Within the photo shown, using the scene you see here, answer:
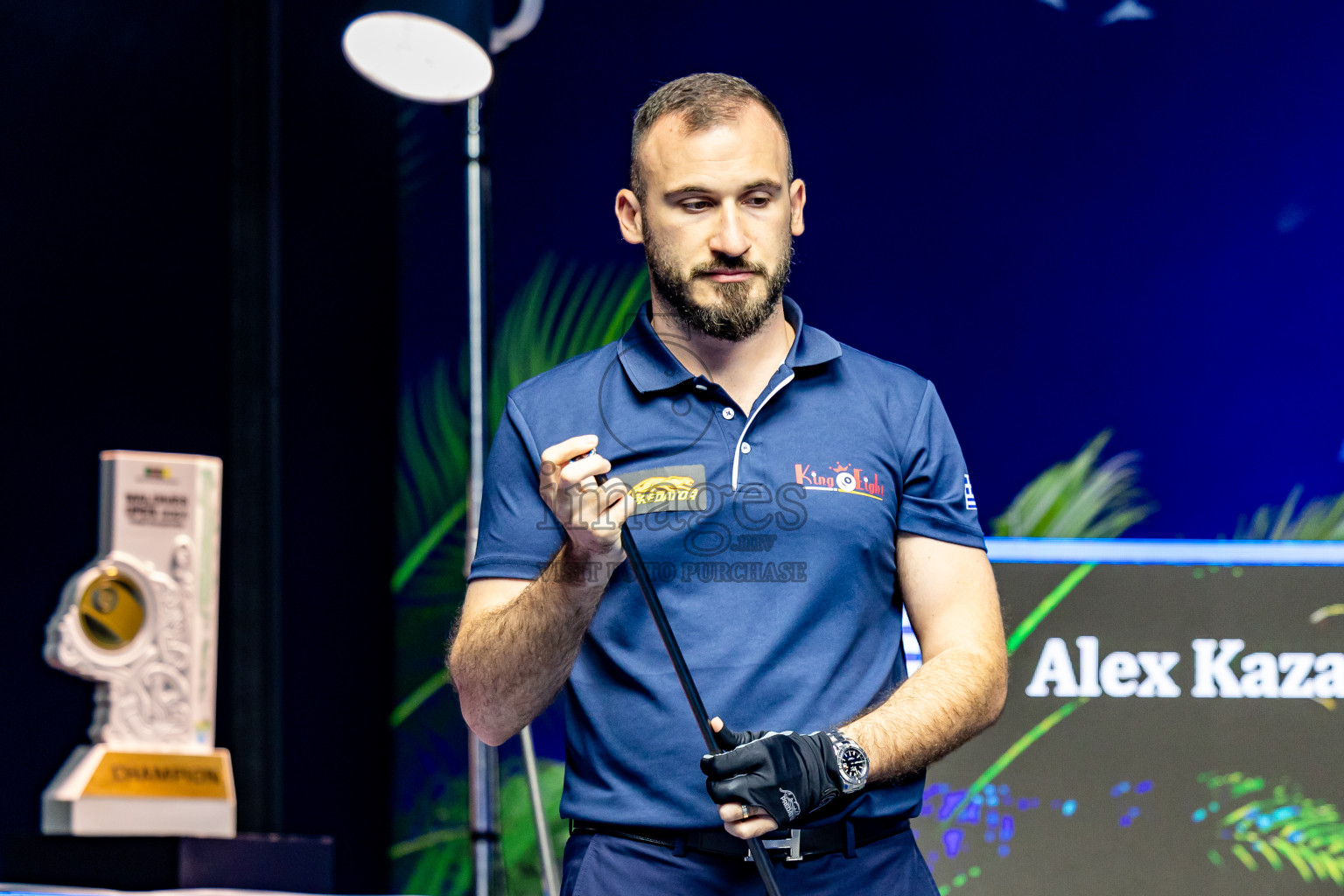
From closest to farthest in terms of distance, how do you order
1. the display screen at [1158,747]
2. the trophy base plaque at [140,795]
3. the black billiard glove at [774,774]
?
the black billiard glove at [774,774]
the display screen at [1158,747]
the trophy base plaque at [140,795]

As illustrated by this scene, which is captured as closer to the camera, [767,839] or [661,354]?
[767,839]

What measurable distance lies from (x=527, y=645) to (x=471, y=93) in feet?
5.69

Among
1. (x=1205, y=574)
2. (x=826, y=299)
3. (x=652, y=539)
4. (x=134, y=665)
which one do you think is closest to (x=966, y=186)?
(x=826, y=299)

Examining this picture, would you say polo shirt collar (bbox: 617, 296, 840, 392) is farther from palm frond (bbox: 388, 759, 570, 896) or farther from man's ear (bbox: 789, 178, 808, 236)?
palm frond (bbox: 388, 759, 570, 896)

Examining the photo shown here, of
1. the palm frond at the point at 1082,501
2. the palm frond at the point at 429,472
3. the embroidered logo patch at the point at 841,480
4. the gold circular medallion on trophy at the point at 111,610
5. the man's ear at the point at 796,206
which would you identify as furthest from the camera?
the palm frond at the point at 429,472

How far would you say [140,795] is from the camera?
110 inches

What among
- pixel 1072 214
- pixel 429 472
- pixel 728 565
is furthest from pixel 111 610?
pixel 1072 214

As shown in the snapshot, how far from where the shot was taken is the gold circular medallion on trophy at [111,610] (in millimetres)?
2834

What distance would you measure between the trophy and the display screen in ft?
5.15

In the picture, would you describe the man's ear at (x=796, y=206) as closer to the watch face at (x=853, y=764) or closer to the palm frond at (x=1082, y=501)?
the watch face at (x=853, y=764)

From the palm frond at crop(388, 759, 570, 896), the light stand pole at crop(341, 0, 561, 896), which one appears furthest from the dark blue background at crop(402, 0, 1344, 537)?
the palm frond at crop(388, 759, 570, 896)

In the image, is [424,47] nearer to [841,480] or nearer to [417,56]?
[417,56]

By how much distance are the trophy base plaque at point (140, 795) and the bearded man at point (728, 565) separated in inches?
61.1

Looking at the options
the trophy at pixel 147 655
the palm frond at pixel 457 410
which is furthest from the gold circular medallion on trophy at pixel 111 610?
the palm frond at pixel 457 410
